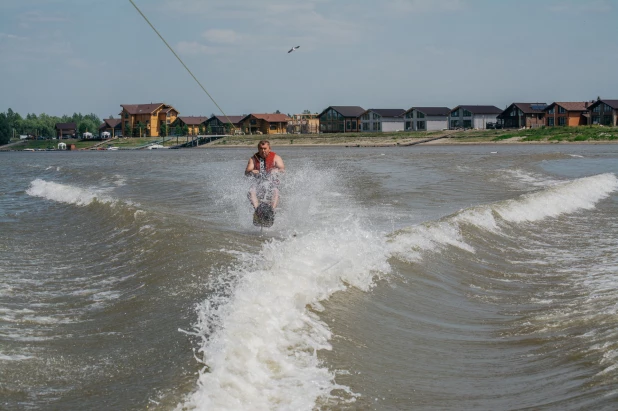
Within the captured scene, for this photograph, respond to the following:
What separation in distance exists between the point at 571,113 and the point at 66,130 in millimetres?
114326

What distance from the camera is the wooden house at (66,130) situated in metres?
166

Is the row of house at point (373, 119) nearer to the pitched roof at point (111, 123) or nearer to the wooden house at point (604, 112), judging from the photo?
the wooden house at point (604, 112)

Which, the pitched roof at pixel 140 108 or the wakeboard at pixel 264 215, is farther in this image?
the pitched roof at pixel 140 108

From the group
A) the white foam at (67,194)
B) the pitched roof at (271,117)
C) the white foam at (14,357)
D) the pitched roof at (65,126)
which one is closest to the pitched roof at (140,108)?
the pitched roof at (271,117)

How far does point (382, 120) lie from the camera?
12738 centimetres

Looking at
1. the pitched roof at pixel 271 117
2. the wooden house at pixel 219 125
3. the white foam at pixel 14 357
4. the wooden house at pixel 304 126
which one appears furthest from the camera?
the wooden house at pixel 304 126

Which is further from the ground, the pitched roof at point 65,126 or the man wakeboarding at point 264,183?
the pitched roof at point 65,126

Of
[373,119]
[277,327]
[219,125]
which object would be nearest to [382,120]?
[373,119]

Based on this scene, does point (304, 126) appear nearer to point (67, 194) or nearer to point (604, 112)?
point (604, 112)

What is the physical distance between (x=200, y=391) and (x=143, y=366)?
3.58ft

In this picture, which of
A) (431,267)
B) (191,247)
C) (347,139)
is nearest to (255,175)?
(191,247)

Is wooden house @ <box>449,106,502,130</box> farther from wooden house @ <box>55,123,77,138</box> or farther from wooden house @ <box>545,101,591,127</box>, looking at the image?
wooden house @ <box>55,123,77,138</box>

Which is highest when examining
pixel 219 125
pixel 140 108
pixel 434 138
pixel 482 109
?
pixel 140 108

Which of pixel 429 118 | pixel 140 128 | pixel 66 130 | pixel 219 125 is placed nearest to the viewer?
pixel 429 118
